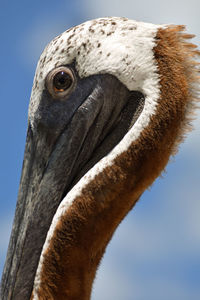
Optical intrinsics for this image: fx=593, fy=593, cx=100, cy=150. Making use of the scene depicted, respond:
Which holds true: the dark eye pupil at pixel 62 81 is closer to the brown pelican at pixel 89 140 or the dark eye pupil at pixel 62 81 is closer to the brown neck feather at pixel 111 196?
the brown pelican at pixel 89 140

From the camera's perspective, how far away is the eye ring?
5.59m

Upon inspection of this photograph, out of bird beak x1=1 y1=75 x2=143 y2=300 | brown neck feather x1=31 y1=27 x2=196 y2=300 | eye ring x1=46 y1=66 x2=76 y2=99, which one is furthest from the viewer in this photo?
eye ring x1=46 y1=66 x2=76 y2=99

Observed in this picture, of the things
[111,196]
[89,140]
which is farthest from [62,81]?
[111,196]

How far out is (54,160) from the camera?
18.3ft

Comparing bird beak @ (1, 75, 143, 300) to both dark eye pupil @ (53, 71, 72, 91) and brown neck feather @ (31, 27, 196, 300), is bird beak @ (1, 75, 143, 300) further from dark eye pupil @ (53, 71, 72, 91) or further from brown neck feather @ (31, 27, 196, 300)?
brown neck feather @ (31, 27, 196, 300)

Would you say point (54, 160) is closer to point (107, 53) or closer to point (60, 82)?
point (60, 82)

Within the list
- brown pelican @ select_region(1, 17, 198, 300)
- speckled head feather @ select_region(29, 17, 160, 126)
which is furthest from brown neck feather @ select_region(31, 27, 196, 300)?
speckled head feather @ select_region(29, 17, 160, 126)

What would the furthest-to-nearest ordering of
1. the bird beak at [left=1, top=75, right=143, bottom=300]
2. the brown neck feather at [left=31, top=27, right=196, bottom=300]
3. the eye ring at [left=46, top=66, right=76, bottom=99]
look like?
1. the eye ring at [left=46, top=66, right=76, bottom=99]
2. the bird beak at [left=1, top=75, right=143, bottom=300]
3. the brown neck feather at [left=31, top=27, right=196, bottom=300]

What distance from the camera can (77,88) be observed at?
5680 millimetres

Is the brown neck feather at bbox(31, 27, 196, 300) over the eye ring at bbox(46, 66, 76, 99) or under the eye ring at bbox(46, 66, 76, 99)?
under

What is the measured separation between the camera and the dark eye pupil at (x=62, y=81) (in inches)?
221

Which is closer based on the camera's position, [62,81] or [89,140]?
[62,81]

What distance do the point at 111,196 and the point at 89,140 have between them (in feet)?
2.64

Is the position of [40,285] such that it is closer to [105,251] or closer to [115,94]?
[105,251]
